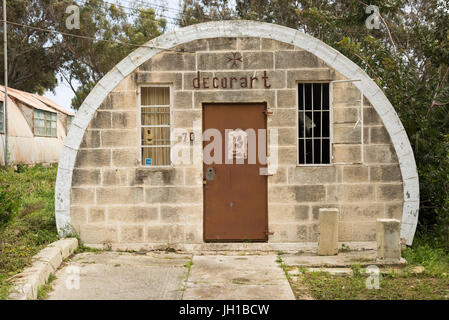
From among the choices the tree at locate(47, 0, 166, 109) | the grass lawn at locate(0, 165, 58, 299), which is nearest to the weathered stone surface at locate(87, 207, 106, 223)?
the grass lawn at locate(0, 165, 58, 299)

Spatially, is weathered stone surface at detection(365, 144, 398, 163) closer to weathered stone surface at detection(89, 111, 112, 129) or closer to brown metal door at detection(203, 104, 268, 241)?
brown metal door at detection(203, 104, 268, 241)

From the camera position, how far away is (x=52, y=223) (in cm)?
889

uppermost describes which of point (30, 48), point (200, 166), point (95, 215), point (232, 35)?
point (30, 48)

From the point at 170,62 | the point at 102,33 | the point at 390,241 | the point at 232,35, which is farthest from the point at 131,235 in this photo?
the point at 102,33

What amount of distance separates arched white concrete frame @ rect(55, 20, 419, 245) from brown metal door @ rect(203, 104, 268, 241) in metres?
1.31

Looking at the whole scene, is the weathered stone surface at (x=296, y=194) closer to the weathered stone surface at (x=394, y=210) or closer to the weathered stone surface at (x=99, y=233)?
the weathered stone surface at (x=394, y=210)

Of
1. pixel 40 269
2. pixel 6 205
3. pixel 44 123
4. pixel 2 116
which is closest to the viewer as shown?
pixel 40 269

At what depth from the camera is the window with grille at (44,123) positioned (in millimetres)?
20913

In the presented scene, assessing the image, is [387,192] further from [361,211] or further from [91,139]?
[91,139]

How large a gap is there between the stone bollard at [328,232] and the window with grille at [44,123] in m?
16.4

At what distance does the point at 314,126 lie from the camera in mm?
8344

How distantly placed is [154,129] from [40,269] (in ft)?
10.5
